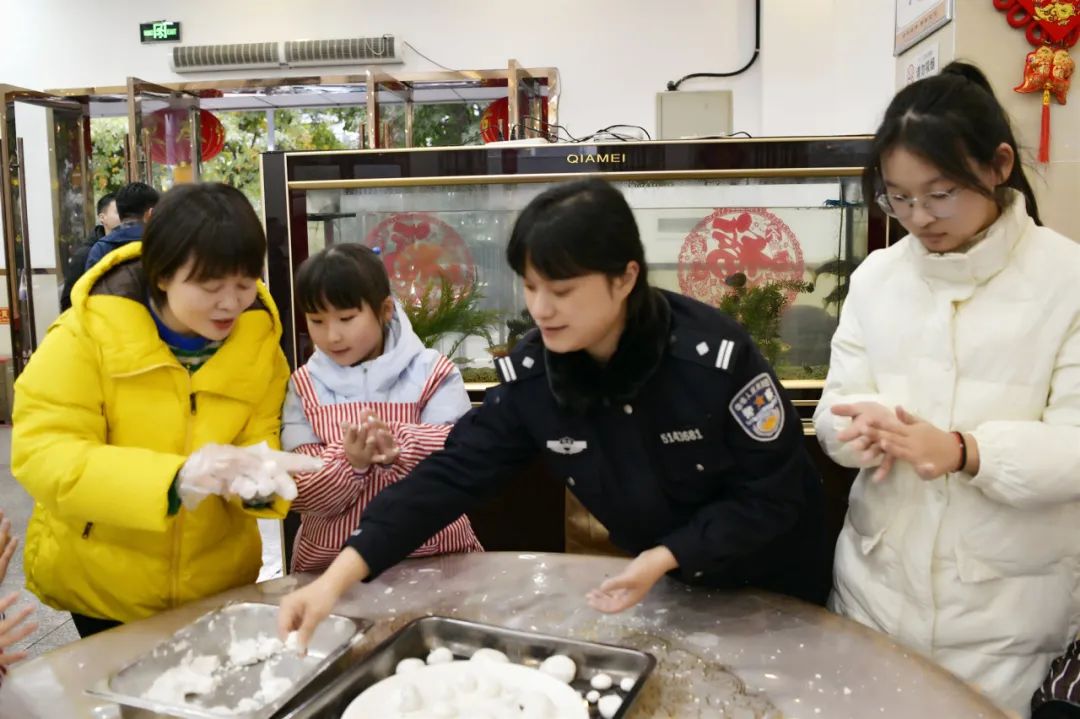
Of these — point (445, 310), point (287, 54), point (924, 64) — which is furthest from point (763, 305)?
point (287, 54)

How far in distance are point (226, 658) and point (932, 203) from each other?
4.34 feet

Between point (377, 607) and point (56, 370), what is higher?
point (56, 370)

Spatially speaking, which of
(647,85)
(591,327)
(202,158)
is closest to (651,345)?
(591,327)

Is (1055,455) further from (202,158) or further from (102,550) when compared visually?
(202,158)

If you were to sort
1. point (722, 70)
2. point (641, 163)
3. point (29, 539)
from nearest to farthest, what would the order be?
1. point (29, 539)
2. point (641, 163)
3. point (722, 70)

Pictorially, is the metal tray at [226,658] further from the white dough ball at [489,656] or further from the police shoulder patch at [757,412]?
the police shoulder patch at [757,412]

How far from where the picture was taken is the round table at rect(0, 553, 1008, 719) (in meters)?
1.12

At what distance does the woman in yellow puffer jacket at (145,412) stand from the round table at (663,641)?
15 cm

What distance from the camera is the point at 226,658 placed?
131 centimetres

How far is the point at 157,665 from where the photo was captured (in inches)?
48.2

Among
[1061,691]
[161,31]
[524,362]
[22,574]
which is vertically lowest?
[22,574]

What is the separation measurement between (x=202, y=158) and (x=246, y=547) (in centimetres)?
572

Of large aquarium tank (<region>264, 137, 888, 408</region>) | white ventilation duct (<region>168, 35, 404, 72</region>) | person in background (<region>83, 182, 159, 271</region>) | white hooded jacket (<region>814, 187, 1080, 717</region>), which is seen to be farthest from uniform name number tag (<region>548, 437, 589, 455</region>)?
white ventilation duct (<region>168, 35, 404, 72</region>)

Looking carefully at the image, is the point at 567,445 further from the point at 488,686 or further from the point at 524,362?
the point at 488,686
